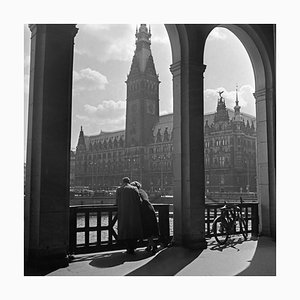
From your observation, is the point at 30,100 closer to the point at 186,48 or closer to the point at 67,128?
the point at 67,128

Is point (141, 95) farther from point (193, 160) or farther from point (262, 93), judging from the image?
point (193, 160)

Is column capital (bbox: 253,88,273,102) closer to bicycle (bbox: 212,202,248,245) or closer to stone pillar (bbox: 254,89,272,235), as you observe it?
stone pillar (bbox: 254,89,272,235)

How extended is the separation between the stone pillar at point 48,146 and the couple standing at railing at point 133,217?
4.54ft

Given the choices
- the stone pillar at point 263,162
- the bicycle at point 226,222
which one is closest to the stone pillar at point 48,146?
the bicycle at point 226,222

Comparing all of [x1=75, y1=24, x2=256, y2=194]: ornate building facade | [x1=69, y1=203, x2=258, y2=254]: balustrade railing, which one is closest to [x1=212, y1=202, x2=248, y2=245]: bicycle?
[x1=69, y1=203, x2=258, y2=254]: balustrade railing

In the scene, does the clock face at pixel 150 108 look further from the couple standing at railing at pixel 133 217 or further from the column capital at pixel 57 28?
the column capital at pixel 57 28

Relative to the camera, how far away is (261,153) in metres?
9.86

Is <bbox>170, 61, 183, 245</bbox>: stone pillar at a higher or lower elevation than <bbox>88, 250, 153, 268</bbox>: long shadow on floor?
higher

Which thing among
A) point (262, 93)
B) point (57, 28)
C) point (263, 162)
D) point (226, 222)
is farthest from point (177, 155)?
point (57, 28)

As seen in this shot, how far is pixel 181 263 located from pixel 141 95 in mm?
90571

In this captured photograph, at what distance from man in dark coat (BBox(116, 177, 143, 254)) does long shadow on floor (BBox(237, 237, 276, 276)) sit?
2.13m

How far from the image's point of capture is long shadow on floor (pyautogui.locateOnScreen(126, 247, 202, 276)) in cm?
578

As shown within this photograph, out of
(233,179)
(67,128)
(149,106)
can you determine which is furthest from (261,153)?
(149,106)

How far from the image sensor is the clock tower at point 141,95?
9319 centimetres
